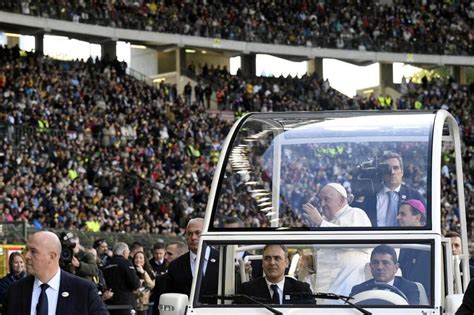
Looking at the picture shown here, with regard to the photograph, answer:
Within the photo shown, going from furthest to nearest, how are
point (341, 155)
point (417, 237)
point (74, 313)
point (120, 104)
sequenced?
point (120, 104) < point (341, 155) < point (417, 237) < point (74, 313)

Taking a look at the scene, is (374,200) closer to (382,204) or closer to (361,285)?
(382,204)

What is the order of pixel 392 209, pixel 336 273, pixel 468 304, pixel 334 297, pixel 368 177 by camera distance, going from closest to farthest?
pixel 468 304, pixel 334 297, pixel 336 273, pixel 392 209, pixel 368 177

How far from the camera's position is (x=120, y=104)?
4634 centimetres

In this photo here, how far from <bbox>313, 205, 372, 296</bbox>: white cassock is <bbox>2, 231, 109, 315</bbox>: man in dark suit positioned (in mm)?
1750

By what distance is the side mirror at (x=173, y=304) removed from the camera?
345 inches

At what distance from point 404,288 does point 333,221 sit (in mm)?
756

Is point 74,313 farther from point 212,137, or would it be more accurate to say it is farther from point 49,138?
point 212,137

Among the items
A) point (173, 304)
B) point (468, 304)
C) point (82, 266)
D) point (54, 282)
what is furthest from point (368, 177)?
point (82, 266)

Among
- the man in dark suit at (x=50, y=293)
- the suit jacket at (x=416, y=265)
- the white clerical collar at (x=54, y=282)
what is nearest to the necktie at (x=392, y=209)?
the suit jacket at (x=416, y=265)

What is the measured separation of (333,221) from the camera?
951 cm

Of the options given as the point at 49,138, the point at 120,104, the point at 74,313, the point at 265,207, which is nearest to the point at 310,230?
the point at 265,207

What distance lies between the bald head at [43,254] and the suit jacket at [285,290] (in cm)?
167

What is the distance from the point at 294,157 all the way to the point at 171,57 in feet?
167

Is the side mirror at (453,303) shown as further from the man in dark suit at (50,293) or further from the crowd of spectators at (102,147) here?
the crowd of spectators at (102,147)
